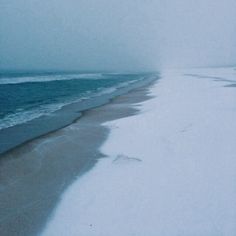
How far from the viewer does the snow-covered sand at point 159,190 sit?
5.43m

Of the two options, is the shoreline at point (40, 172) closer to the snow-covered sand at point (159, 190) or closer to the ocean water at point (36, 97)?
the snow-covered sand at point (159, 190)

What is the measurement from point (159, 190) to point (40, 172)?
11.8 feet

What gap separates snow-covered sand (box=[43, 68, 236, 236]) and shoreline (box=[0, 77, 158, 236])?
0.38 meters

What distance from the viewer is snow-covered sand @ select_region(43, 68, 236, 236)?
5.43m

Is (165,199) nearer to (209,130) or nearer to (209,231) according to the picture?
(209,231)

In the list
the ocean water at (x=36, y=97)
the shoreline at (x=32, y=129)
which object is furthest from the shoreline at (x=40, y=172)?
the ocean water at (x=36, y=97)

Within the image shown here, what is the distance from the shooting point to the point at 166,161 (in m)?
8.38

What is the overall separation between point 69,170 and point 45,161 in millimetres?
1269

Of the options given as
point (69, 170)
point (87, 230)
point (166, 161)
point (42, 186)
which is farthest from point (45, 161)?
point (87, 230)

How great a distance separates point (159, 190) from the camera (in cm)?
669

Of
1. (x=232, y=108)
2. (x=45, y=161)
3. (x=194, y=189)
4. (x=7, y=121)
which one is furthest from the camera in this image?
(x=7, y=121)

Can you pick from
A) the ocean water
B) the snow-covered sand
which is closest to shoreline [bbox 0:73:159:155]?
the ocean water

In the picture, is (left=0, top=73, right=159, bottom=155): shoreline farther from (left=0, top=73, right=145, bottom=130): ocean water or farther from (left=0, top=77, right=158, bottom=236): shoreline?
(left=0, top=73, right=145, bottom=130): ocean water

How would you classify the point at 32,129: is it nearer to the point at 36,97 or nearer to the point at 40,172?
the point at 40,172
